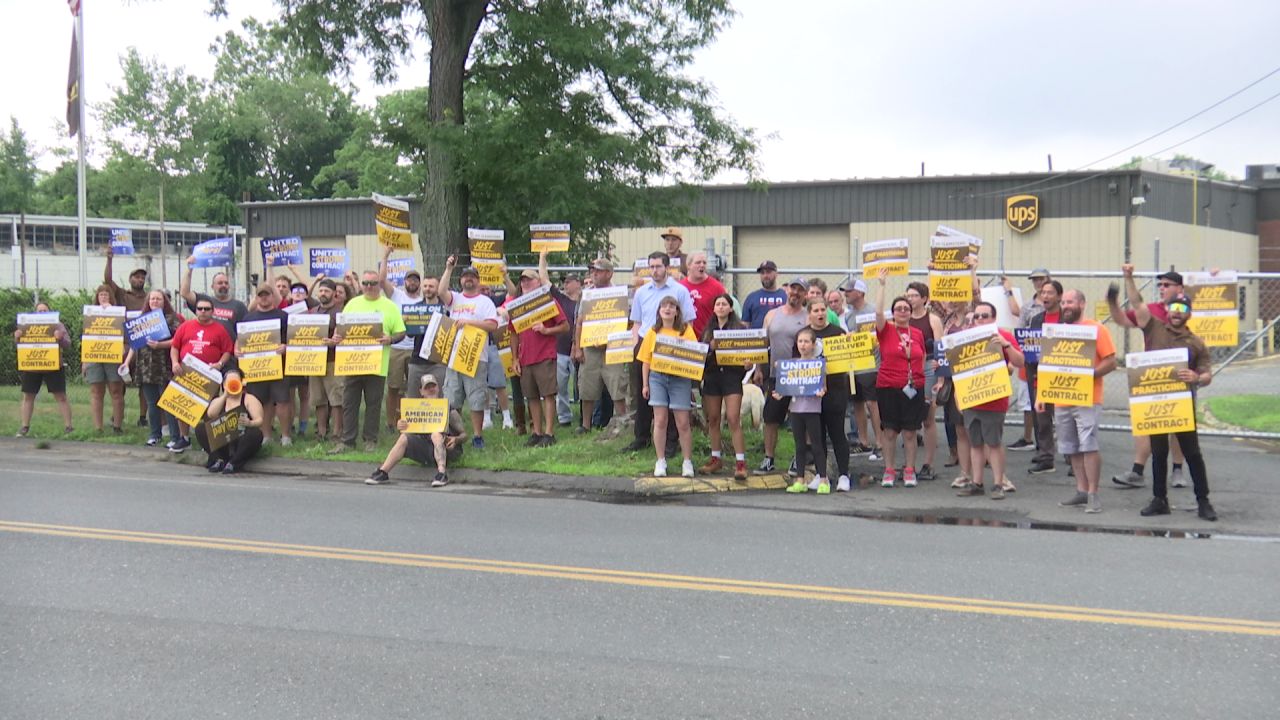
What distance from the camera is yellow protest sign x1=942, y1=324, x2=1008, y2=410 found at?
433 inches

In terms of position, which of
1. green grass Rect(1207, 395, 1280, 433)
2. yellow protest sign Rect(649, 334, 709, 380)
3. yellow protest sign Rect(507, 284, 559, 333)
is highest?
yellow protest sign Rect(507, 284, 559, 333)

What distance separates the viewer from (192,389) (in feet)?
44.1

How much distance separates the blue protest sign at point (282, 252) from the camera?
16047mm

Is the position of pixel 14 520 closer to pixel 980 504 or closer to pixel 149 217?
pixel 980 504

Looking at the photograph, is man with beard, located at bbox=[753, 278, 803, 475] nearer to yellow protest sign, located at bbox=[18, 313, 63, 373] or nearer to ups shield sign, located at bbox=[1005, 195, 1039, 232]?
yellow protest sign, located at bbox=[18, 313, 63, 373]

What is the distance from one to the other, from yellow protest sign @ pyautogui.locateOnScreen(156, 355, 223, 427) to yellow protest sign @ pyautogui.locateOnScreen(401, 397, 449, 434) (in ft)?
8.23

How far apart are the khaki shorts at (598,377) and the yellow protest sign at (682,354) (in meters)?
1.96

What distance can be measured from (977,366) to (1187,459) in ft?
6.54

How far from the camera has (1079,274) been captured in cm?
1470

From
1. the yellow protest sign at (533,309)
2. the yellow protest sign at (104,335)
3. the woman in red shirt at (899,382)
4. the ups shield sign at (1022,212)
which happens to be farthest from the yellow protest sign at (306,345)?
the ups shield sign at (1022,212)

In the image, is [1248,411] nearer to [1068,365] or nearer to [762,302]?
[1068,365]

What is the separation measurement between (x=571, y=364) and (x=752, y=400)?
2.47 metres

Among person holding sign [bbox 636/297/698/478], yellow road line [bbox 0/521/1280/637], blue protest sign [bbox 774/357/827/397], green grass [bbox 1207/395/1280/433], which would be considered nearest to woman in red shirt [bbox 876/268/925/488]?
blue protest sign [bbox 774/357/827/397]

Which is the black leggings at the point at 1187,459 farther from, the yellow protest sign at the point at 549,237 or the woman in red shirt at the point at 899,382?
the yellow protest sign at the point at 549,237
